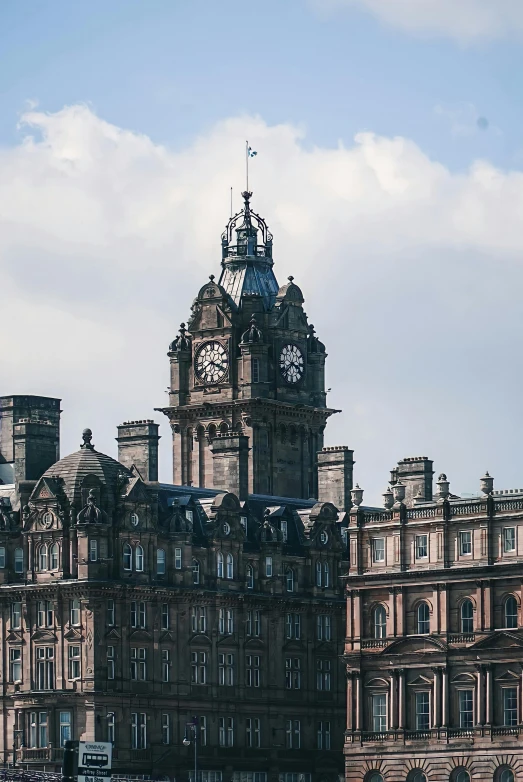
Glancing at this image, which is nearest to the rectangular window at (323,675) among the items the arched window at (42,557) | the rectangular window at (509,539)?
the arched window at (42,557)

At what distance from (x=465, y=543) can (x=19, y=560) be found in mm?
31010

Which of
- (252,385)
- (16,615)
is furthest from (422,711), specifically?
(252,385)

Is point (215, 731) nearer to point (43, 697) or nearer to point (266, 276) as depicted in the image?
point (43, 697)

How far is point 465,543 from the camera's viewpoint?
140750 millimetres

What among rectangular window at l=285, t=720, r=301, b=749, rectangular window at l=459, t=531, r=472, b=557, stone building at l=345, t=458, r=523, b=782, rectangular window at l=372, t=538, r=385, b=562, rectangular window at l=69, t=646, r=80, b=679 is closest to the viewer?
stone building at l=345, t=458, r=523, b=782

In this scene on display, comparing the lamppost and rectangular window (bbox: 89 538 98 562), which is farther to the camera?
the lamppost

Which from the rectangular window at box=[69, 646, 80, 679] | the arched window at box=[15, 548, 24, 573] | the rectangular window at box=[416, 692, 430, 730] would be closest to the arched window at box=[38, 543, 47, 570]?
the arched window at box=[15, 548, 24, 573]

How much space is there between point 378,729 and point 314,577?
62.3ft

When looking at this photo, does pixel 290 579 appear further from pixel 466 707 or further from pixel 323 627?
pixel 466 707

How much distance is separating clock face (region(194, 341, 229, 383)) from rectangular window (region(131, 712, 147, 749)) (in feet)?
126

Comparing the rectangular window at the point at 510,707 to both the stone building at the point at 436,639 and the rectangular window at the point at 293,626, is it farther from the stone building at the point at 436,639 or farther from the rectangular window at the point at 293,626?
the rectangular window at the point at 293,626

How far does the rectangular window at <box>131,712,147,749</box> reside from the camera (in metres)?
146

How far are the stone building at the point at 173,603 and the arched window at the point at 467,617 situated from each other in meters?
19.8

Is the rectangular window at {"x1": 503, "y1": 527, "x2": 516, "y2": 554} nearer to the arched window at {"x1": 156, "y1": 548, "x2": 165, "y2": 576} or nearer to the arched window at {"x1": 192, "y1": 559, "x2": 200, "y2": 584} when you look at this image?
the arched window at {"x1": 192, "y1": 559, "x2": 200, "y2": 584}
